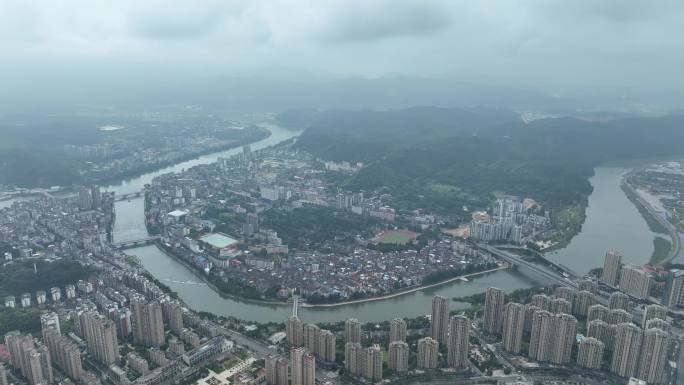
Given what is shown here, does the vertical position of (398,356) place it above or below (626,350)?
below

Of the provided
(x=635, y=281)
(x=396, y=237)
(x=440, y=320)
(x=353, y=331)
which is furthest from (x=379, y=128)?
(x=353, y=331)

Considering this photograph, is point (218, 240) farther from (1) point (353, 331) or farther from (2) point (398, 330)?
(2) point (398, 330)

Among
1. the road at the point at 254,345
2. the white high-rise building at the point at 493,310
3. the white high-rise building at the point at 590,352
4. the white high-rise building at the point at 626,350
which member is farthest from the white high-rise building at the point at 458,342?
the white high-rise building at the point at 626,350

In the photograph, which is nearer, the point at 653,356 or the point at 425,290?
the point at 653,356

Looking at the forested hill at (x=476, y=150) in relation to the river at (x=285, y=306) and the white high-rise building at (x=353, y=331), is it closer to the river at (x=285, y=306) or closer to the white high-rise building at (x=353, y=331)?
the river at (x=285, y=306)

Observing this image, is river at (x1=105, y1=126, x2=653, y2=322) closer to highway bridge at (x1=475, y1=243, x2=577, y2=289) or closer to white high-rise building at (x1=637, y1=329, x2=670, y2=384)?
highway bridge at (x1=475, y1=243, x2=577, y2=289)

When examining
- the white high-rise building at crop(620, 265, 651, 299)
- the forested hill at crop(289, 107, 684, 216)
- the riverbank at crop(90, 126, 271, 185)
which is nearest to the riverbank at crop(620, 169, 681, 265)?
the forested hill at crop(289, 107, 684, 216)
